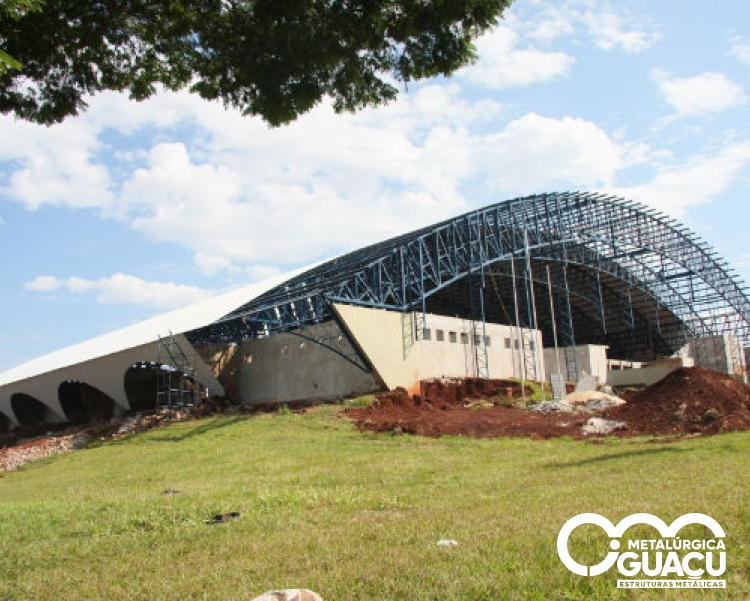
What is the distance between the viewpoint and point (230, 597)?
576 centimetres

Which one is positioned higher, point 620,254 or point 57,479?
point 620,254

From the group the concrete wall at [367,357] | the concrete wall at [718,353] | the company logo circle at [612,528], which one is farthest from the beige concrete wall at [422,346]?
the concrete wall at [718,353]

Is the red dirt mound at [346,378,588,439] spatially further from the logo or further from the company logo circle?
the logo

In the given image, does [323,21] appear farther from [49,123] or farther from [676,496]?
[676,496]

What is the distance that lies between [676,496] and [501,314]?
50.6 m

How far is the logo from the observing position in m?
5.36

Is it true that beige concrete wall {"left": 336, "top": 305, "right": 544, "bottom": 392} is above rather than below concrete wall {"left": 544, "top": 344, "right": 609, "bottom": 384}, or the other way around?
above

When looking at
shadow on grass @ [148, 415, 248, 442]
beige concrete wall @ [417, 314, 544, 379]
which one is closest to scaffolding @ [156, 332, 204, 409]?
shadow on grass @ [148, 415, 248, 442]

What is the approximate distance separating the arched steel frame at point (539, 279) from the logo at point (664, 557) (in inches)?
926

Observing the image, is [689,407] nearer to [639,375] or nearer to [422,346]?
[422,346]

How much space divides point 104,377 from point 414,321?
63.9ft

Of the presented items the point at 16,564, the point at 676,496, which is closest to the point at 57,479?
the point at 16,564

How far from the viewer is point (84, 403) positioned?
160 ft

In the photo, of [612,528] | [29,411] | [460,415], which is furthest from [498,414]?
[29,411]
